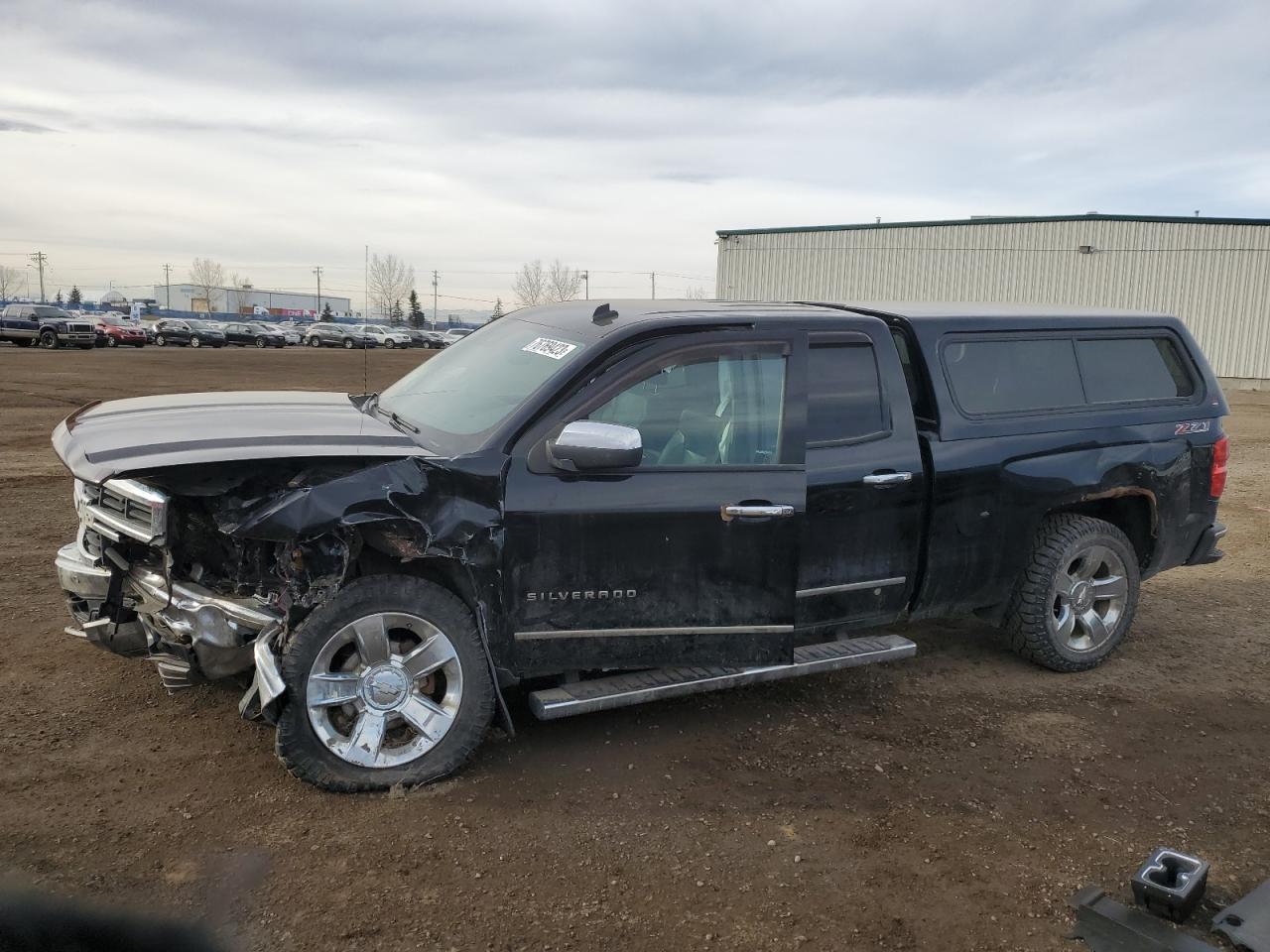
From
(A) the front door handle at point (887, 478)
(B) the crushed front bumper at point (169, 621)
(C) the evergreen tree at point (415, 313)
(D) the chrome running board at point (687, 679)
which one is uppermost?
(C) the evergreen tree at point (415, 313)

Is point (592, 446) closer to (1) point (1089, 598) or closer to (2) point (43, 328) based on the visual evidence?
(1) point (1089, 598)

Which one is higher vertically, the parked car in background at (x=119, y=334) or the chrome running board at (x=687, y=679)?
the parked car in background at (x=119, y=334)

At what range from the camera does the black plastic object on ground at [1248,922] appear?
9.89 feet

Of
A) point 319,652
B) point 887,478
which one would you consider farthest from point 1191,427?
point 319,652

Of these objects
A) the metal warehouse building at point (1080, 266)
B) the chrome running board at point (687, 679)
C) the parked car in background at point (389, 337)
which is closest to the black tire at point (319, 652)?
the chrome running board at point (687, 679)

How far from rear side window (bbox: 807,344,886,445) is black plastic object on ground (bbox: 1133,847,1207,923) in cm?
207

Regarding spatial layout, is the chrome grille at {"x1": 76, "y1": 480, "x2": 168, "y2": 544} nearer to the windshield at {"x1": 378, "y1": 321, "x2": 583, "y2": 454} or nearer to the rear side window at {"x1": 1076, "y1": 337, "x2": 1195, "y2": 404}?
the windshield at {"x1": 378, "y1": 321, "x2": 583, "y2": 454}

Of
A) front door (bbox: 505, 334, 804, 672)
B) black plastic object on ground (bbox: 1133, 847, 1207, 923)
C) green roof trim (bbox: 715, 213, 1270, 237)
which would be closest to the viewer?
black plastic object on ground (bbox: 1133, 847, 1207, 923)

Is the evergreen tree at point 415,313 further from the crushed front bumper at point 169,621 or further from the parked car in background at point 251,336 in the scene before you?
the crushed front bumper at point 169,621

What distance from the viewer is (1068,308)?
588cm

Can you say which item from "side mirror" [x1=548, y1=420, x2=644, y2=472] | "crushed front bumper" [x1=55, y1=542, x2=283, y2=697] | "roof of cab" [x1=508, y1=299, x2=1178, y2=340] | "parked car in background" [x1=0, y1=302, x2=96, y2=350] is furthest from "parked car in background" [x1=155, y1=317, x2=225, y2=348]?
"side mirror" [x1=548, y1=420, x2=644, y2=472]

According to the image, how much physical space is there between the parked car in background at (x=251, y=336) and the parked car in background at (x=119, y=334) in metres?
7.01

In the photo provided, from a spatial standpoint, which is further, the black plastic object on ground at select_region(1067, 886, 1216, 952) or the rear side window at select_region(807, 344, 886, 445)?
the rear side window at select_region(807, 344, 886, 445)

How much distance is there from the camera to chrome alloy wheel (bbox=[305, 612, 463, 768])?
381 cm
